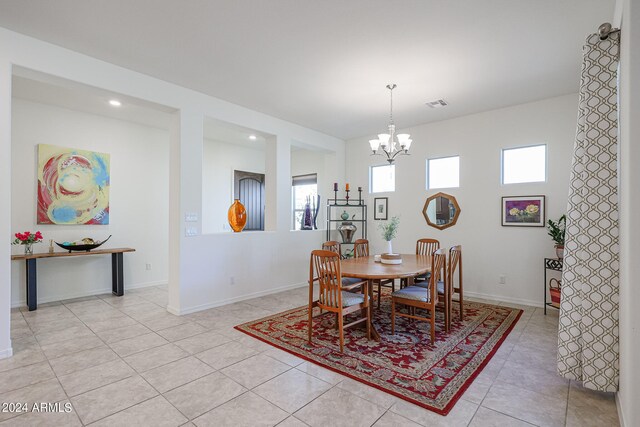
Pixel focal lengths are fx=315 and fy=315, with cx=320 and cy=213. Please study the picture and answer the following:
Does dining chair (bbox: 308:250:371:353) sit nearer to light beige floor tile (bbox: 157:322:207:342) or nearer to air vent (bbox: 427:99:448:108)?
light beige floor tile (bbox: 157:322:207:342)

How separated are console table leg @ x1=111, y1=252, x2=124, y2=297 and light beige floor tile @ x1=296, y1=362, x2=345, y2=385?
11.9 feet

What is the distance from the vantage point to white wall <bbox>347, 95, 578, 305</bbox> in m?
4.20

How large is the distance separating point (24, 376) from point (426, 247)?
4597 millimetres

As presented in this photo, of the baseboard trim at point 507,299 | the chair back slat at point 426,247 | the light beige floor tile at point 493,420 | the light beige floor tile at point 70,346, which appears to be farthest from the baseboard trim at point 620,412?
the light beige floor tile at point 70,346

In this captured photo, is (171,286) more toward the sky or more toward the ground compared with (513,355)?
more toward the sky

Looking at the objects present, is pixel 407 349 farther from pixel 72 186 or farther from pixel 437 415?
pixel 72 186

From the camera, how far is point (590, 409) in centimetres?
202

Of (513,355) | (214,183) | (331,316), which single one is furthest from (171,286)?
(513,355)

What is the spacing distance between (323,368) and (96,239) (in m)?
4.27

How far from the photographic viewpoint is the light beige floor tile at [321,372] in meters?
2.38

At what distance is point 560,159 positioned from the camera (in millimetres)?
4145

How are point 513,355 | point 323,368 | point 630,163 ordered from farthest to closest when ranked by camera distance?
point 513,355
point 323,368
point 630,163

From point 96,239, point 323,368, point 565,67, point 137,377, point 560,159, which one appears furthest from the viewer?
point 96,239

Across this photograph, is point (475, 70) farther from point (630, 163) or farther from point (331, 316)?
point (331, 316)
